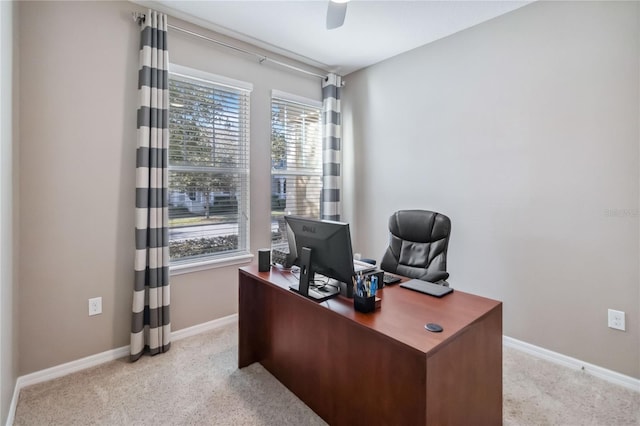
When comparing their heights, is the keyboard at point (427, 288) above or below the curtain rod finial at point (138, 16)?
below

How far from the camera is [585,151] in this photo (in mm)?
2174

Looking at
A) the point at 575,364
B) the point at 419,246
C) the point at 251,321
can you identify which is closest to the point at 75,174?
the point at 251,321

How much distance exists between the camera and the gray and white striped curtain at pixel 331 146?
3625 millimetres

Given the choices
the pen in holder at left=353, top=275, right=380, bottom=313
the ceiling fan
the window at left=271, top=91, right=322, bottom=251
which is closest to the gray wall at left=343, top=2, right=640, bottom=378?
the window at left=271, top=91, right=322, bottom=251

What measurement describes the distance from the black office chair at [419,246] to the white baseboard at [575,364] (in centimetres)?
99

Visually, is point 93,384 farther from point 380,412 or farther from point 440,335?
point 440,335

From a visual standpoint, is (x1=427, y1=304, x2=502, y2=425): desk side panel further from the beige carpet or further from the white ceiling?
the white ceiling

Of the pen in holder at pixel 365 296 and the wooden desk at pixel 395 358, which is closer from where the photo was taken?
the wooden desk at pixel 395 358

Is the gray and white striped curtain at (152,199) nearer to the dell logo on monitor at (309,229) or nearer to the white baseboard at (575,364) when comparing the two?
the dell logo on monitor at (309,229)

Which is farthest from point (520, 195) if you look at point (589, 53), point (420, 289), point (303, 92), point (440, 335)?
point (303, 92)

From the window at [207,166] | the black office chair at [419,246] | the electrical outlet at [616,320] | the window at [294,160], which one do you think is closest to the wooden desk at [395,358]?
the black office chair at [419,246]

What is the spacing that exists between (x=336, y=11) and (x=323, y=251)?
1387 millimetres

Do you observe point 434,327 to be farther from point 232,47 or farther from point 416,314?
point 232,47

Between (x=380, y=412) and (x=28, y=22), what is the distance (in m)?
3.06
